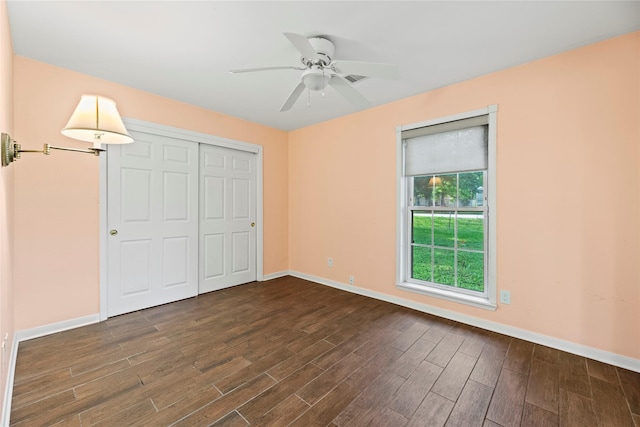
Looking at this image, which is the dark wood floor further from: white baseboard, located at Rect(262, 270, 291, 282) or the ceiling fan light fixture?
the ceiling fan light fixture

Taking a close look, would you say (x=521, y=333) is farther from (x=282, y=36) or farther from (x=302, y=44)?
(x=282, y=36)

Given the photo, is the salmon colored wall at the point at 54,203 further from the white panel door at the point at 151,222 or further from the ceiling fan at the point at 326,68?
the ceiling fan at the point at 326,68

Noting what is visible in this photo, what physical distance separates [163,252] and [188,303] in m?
0.70

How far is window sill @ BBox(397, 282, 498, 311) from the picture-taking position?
2658 mm

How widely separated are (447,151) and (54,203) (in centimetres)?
397

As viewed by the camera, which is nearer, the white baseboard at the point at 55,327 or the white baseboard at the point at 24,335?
the white baseboard at the point at 24,335

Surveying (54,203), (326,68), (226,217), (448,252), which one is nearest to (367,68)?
(326,68)

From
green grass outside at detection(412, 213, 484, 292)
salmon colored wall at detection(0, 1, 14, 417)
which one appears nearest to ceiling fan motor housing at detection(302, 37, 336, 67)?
salmon colored wall at detection(0, 1, 14, 417)

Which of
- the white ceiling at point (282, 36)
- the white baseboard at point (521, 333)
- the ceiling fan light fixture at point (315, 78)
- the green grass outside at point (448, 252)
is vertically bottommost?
the white baseboard at point (521, 333)

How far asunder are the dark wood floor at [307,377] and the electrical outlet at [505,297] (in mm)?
323

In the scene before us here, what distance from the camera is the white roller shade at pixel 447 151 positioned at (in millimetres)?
2750

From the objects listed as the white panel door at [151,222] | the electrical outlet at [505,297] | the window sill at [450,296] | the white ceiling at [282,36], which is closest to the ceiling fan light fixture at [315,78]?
the white ceiling at [282,36]

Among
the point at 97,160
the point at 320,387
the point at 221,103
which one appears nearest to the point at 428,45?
the point at 221,103

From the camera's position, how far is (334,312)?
3.04 m
